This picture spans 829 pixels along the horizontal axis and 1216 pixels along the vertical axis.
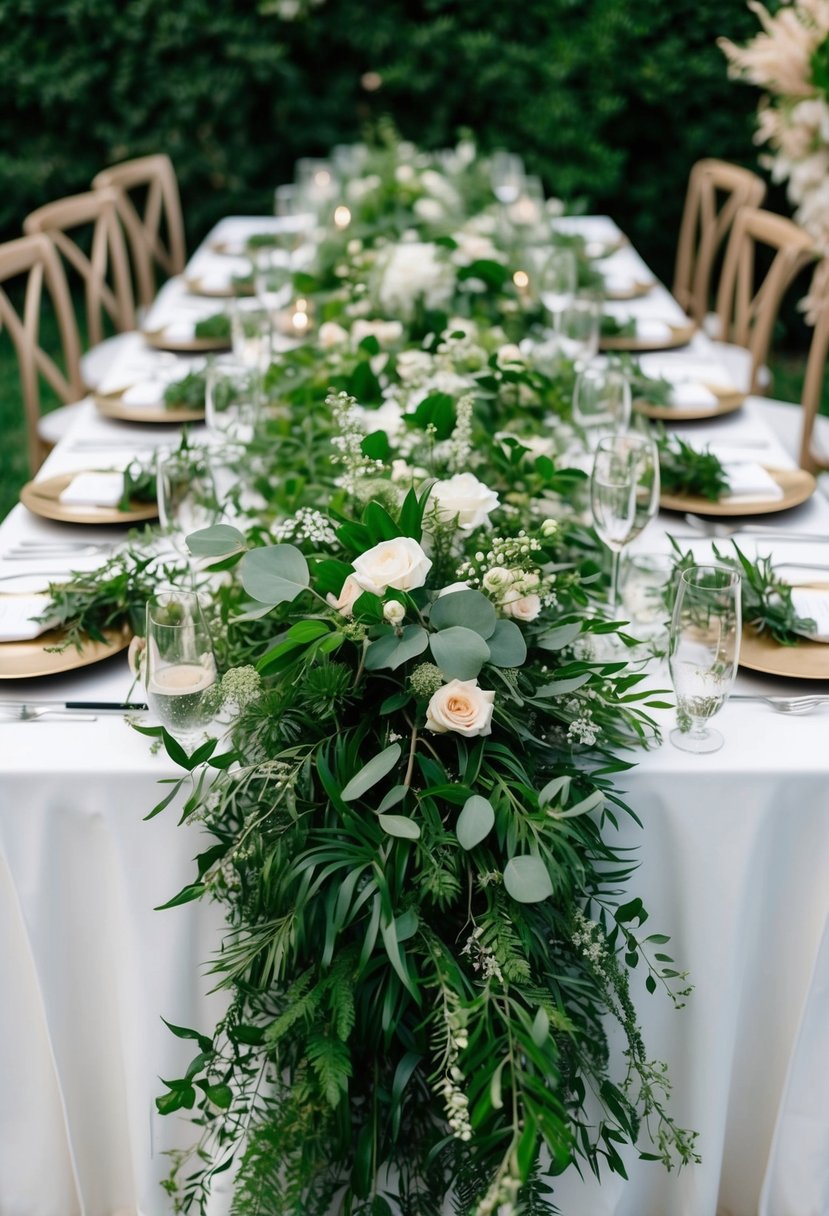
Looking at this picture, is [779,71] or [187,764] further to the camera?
[779,71]

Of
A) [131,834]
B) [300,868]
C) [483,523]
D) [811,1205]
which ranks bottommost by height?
[811,1205]

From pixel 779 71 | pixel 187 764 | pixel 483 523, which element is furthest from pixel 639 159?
pixel 187 764

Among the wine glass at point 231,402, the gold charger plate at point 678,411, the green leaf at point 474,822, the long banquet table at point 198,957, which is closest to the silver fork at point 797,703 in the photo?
the long banquet table at point 198,957

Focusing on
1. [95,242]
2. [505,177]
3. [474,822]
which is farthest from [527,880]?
[505,177]

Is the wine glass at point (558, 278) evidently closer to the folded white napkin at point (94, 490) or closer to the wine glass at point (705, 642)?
the folded white napkin at point (94, 490)

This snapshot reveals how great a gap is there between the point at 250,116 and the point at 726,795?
499cm

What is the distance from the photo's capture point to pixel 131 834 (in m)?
1.27

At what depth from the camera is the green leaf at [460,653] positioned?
110 cm

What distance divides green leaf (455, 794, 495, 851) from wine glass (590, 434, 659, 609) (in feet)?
1.53

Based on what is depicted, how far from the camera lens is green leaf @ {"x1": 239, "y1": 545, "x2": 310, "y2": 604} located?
114 cm

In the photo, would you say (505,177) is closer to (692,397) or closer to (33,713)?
(692,397)

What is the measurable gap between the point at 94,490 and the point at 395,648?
873mm

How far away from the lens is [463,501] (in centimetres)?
125

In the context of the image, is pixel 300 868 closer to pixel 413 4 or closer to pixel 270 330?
pixel 270 330
